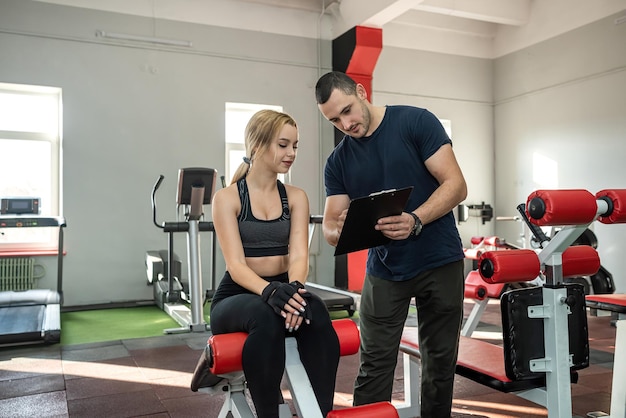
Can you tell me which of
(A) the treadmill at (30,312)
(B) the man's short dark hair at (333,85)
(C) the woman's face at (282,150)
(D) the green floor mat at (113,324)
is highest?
(B) the man's short dark hair at (333,85)

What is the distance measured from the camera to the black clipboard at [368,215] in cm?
174

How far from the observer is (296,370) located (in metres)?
1.75

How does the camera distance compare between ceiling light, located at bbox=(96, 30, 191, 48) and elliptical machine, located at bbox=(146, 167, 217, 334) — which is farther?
ceiling light, located at bbox=(96, 30, 191, 48)

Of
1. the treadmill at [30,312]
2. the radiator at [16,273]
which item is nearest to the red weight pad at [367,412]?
the treadmill at [30,312]

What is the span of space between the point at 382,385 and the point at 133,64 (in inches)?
214

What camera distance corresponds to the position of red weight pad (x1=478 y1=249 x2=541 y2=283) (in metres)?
1.87

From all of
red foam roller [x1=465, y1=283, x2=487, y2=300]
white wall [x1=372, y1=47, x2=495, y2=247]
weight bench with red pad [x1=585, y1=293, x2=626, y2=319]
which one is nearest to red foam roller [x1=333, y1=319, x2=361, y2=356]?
weight bench with red pad [x1=585, y1=293, x2=626, y2=319]

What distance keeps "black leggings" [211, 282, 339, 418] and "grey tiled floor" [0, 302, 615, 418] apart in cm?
128

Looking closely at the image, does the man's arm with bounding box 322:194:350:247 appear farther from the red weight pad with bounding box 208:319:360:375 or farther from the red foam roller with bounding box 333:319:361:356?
the red weight pad with bounding box 208:319:360:375

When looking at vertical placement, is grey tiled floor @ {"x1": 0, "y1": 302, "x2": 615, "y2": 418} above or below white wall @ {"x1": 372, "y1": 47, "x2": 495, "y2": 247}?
below

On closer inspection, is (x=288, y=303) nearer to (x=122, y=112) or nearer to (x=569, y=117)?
(x=122, y=112)

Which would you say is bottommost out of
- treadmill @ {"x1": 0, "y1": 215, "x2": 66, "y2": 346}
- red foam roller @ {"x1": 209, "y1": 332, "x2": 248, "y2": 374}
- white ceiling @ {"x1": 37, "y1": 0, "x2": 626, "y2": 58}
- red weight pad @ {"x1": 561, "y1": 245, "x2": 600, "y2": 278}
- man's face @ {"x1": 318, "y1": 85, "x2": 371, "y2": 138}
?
treadmill @ {"x1": 0, "y1": 215, "x2": 66, "y2": 346}

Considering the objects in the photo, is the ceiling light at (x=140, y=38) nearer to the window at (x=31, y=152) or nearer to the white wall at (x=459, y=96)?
the window at (x=31, y=152)

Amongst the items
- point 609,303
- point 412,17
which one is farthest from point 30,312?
point 412,17
